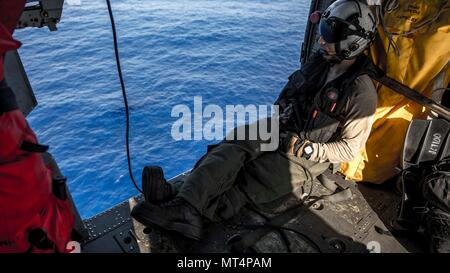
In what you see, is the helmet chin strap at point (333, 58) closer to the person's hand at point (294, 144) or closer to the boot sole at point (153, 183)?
the person's hand at point (294, 144)

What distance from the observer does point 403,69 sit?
293 centimetres

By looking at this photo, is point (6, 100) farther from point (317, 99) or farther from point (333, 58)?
point (333, 58)

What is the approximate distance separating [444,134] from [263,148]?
5.32ft

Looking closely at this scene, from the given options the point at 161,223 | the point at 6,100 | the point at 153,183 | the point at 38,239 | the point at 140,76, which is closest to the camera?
the point at 6,100

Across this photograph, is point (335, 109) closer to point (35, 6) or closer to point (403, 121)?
point (403, 121)

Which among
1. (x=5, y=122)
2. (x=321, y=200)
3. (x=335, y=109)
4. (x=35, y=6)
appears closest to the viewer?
(x=5, y=122)

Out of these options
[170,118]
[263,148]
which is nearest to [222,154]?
[263,148]

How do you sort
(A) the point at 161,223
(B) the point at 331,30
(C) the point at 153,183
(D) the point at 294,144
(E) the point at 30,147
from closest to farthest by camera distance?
1. (E) the point at 30,147
2. (A) the point at 161,223
3. (C) the point at 153,183
4. (B) the point at 331,30
5. (D) the point at 294,144

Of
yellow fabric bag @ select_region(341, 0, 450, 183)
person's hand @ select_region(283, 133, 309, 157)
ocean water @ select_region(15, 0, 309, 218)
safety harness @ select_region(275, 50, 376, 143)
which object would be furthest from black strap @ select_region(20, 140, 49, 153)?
ocean water @ select_region(15, 0, 309, 218)

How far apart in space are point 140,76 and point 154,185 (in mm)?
11701

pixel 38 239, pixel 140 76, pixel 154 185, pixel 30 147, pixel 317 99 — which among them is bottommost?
pixel 140 76

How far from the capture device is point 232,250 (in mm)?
2566

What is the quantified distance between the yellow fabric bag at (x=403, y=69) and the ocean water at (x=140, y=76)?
6.91 m

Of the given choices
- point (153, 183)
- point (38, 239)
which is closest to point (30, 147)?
point (38, 239)
